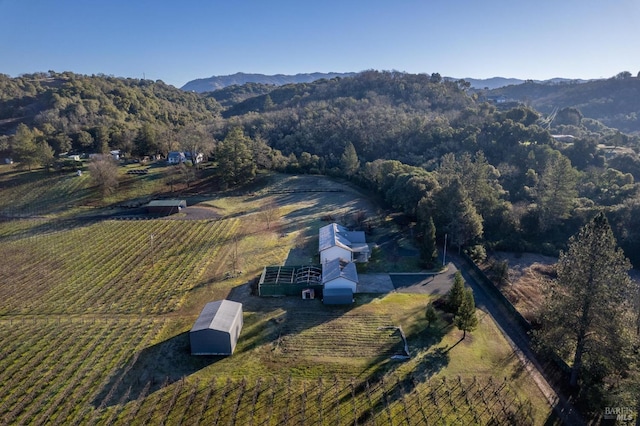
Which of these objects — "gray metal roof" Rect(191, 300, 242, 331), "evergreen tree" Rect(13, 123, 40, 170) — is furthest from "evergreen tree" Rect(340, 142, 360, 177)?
"evergreen tree" Rect(13, 123, 40, 170)

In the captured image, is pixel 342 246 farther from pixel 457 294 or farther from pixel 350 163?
pixel 350 163

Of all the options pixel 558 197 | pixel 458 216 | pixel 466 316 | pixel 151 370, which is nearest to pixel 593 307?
pixel 466 316

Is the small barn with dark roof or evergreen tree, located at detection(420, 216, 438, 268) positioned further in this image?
the small barn with dark roof

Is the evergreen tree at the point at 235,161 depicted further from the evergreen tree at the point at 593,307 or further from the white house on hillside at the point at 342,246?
the evergreen tree at the point at 593,307

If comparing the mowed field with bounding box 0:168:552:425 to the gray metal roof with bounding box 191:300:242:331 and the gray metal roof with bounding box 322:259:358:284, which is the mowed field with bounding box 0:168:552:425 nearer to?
the gray metal roof with bounding box 191:300:242:331

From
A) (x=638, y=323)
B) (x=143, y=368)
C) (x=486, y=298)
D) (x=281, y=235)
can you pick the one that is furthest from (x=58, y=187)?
(x=638, y=323)

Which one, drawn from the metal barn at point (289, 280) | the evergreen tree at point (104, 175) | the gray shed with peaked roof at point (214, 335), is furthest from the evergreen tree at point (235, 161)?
the gray shed with peaked roof at point (214, 335)
